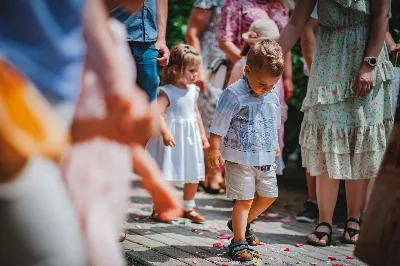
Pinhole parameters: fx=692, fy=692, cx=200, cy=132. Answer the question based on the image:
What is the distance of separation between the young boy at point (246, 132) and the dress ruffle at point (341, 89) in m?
0.50

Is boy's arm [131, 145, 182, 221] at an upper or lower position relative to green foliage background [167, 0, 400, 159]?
lower

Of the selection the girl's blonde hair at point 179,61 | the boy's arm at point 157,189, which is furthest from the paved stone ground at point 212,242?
the boy's arm at point 157,189

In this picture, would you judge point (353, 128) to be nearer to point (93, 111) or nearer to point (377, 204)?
point (377, 204)

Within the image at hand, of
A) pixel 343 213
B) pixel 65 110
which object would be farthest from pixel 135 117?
pixel 343 213

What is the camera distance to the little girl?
5703mm

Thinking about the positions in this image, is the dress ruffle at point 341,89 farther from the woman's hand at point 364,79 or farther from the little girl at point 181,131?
the little girl at point 181,131

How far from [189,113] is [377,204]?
3.13m

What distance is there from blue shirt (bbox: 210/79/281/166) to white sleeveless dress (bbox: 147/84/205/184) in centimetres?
136

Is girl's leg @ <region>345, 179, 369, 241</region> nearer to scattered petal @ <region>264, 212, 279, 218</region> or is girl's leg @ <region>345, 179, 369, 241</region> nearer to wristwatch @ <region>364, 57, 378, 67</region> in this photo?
wristwatch @ <region>364, 57, 378, 67</region>

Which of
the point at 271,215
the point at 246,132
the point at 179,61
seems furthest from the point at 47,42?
the point at 271,215

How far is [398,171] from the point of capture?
2.82m

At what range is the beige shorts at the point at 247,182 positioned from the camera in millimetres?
4371

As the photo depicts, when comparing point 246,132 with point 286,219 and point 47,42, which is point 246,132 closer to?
point 286,219

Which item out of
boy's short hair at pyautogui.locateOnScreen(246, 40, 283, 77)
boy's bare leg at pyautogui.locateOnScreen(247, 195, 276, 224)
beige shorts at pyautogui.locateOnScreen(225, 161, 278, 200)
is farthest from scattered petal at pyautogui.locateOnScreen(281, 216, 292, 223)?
boy's short hair at pyautogui.locateOnScreen(246, 40, 283, 77)
